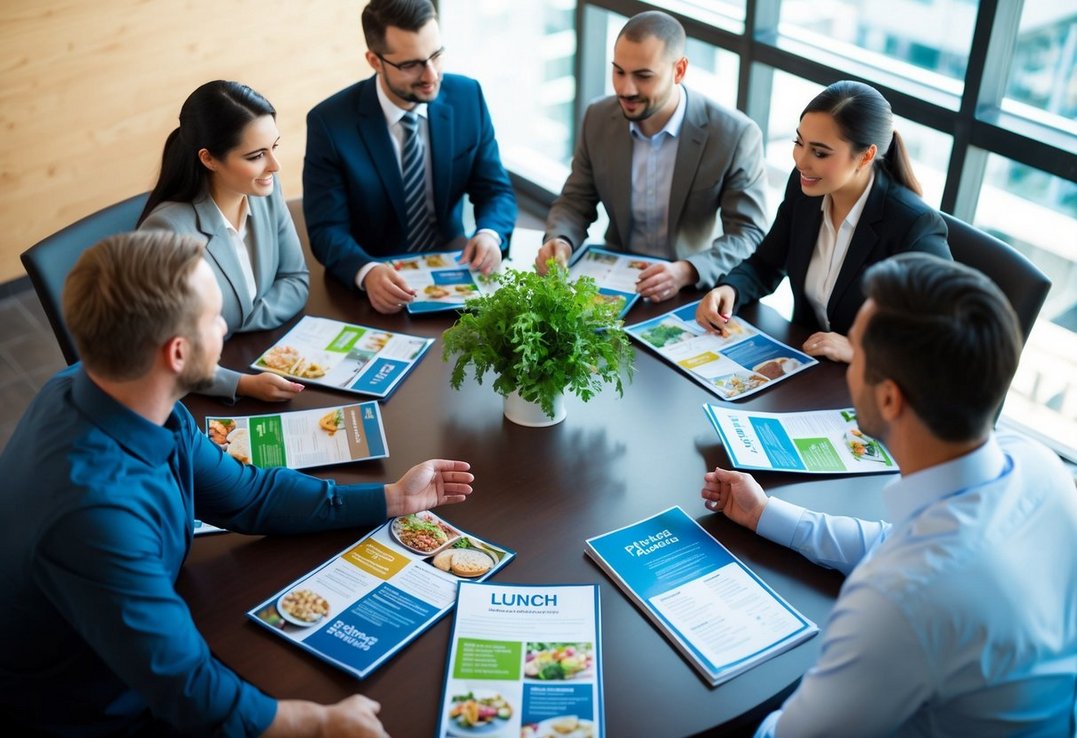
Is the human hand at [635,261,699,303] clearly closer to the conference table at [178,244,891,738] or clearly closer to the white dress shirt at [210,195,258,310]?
the conference table at [178,244,891,738]

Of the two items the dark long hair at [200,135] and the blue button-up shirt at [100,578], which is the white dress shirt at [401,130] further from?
the blue button-up shirt at [100,578]

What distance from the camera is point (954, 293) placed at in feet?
4.80

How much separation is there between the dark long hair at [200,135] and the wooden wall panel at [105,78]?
1.85 meters

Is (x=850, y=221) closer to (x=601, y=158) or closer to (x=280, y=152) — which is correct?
(x=601, y=158)

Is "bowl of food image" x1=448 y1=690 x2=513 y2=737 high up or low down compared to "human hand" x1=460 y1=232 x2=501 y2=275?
down

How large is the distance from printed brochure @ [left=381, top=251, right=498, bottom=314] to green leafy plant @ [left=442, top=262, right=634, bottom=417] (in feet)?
1.66

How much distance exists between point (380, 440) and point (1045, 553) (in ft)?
4.39

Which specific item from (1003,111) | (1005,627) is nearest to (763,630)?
(1005,627)

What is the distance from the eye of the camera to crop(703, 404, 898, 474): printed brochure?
215cm

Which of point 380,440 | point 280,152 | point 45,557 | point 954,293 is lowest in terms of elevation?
point 280,152

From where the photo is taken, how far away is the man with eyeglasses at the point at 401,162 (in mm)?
3049

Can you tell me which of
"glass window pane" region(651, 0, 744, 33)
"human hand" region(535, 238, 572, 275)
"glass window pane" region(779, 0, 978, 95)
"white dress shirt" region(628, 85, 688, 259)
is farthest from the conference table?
"glass window pane" region(651, 0, 744, 33)

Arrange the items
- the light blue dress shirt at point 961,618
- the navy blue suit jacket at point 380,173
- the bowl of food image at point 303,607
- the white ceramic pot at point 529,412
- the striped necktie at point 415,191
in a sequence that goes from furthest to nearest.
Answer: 1. the striped necktie at point 415,191
2. the navy blue suit jacket at point 380,173
3. the white ceramic pot at point 529,412
4. the bowl of food image at point 303,607
5. the light blue dress shirt at point 961,618

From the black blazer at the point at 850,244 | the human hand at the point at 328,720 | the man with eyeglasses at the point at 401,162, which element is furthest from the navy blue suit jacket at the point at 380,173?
the human hand at the point at 328,720
